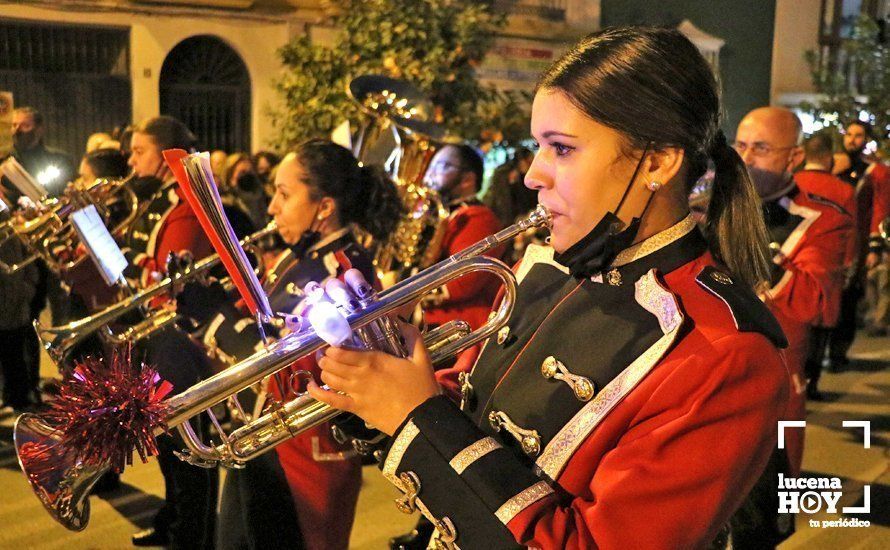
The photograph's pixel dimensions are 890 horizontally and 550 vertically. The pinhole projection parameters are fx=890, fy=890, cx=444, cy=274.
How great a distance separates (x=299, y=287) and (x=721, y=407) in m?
2.00

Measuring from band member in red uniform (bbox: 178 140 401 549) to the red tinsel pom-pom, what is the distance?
3.05ft

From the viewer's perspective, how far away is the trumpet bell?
1.82 m

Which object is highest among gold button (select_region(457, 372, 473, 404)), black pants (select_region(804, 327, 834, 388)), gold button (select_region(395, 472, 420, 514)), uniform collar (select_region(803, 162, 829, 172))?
uniform collar (select_region(803, 162, 829, 172))

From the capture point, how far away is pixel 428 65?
359 inches

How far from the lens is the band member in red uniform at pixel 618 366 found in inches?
53.5

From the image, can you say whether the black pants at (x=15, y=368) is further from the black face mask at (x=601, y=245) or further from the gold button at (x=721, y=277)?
the gold button at (x=721, y=277)

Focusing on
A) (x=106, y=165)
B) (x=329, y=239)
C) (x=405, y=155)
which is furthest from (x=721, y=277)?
(x=106, y=165)

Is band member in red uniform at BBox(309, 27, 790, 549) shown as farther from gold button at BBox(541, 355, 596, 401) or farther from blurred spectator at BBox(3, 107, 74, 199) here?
blurred spectator at BBox(3, 107, 74, 199)

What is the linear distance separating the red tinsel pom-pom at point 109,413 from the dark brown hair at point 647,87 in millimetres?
919

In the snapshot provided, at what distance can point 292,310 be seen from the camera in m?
3.03

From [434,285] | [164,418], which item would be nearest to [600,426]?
[434,285]

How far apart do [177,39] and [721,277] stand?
32.5ft

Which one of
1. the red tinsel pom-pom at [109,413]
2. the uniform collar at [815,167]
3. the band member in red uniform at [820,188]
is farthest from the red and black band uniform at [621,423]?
the uniform collar at [815,167]

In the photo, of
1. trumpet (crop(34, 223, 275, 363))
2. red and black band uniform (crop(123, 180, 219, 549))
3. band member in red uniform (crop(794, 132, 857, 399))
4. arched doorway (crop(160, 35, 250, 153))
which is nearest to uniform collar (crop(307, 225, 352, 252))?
trumpet (crop(34, 223, 275, 363))
